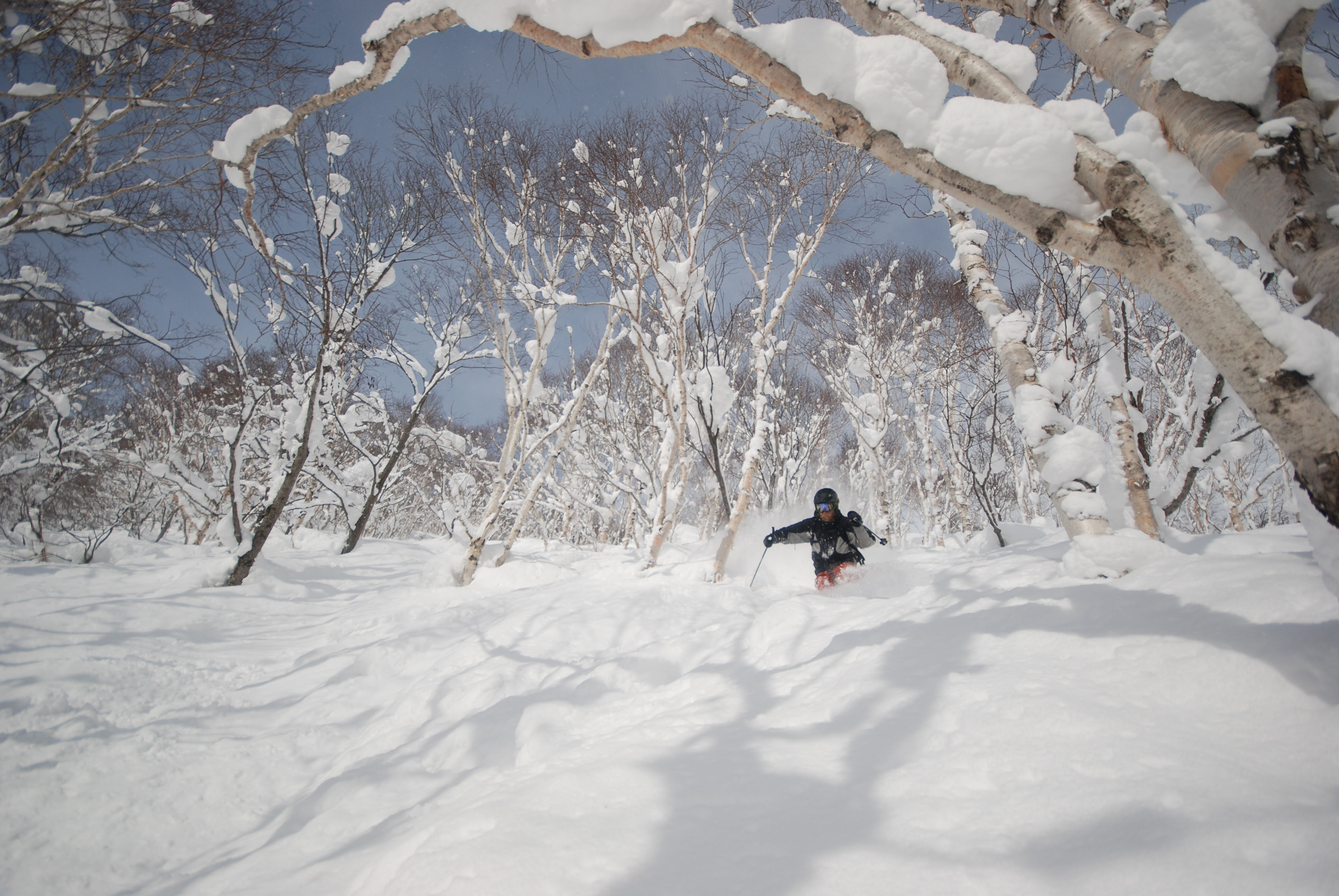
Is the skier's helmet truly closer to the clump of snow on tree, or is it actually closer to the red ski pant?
the red ski pant

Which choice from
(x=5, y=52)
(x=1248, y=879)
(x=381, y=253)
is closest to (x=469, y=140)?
(x=381, y=253)

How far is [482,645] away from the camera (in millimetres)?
3162

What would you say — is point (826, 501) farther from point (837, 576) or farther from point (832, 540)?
point (837, 576)

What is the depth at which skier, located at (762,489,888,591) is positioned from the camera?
4.88 metres

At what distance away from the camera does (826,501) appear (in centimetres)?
498

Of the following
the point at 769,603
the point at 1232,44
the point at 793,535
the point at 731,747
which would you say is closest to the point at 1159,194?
the point at 1232,44

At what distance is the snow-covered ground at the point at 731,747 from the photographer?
88 centimetres

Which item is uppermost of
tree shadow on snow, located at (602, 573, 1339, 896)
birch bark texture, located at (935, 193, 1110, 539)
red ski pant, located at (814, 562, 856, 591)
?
birch bark texture, located at (935, 193, 1110, 539)

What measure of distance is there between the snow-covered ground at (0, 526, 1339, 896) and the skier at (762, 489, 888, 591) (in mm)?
1486

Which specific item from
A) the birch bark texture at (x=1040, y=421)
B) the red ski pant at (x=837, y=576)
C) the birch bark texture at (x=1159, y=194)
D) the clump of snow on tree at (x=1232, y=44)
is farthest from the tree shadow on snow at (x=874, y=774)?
the red ski pant at (x=837, y=576)

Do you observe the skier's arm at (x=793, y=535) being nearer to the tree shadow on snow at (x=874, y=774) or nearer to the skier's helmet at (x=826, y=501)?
the skier's helmet at (x=826, y=501)

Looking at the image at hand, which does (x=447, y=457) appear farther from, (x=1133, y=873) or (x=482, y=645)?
(x=1133, y=873)

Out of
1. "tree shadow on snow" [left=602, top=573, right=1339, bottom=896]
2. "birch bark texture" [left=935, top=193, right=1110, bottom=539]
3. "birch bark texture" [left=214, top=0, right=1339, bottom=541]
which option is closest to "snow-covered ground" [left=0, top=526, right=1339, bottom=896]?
"tree shadow on snow" [left=602, top=573, right=1339, bottom=896]

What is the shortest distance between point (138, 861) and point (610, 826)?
2091 millimetres
